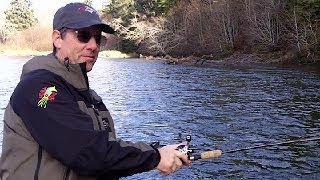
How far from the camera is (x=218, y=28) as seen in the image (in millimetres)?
48969

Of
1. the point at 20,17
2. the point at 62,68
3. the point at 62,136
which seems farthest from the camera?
the point at 20,17

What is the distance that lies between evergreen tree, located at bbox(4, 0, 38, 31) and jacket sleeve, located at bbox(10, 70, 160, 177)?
8784 centimetres

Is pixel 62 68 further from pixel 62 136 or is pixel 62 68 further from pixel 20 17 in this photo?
pixel 20 17

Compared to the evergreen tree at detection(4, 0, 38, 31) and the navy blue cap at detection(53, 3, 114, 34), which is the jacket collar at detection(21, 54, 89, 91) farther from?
the evergreen tree at detection(4, 0, 38, 31)

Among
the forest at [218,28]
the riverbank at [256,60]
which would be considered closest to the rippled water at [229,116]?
the riverbank at [256,60]

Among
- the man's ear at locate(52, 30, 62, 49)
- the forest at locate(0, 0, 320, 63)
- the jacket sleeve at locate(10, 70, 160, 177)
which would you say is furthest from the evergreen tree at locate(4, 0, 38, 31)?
the jacket sleeve at locate(10, 70, 160, 177)

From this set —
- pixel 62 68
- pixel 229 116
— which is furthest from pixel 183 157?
pixel 229 116

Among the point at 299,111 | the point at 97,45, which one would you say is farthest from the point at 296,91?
the point at 97,45

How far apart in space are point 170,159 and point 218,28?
47761 millimetres

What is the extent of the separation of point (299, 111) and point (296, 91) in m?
4.92

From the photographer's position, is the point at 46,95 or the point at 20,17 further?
the point at 20,17

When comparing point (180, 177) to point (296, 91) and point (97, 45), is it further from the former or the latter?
Result: point (296, 91)

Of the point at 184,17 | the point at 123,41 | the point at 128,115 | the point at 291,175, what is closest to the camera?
the point at 291,175

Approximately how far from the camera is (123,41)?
6606cm
